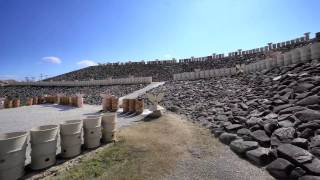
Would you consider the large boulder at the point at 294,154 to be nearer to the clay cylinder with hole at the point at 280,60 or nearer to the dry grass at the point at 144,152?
the dry grass at the point at 144,152

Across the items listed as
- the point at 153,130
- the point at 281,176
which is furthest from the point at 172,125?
the point at 281,176

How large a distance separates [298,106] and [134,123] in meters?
6.78

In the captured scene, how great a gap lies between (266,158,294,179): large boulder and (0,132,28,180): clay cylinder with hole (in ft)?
18.8

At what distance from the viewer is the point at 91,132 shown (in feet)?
23.7

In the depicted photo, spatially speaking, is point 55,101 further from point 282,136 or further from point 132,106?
point 282,136

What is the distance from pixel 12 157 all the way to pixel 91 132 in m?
2.46

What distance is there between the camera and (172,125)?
34.9 ft

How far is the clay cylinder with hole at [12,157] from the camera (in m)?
4.86

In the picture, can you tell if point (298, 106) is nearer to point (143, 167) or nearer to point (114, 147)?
point (143, 167)

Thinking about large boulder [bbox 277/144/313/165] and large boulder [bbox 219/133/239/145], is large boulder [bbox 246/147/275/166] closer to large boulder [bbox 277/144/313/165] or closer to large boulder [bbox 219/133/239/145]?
large boulder [bbox 277/144/313/165]

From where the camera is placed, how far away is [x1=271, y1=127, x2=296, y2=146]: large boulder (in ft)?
22.1

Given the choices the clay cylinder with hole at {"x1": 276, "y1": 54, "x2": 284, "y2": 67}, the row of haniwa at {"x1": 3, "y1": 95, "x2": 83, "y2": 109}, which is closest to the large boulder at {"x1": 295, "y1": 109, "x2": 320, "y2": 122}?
the clay cylinder with hole at {"x1": 276, "y1": 54, "x2": 284, "y2": 67}

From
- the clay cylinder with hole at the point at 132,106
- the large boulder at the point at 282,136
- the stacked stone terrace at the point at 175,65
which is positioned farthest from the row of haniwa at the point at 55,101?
the stacked stone terrace at the point at 175,65

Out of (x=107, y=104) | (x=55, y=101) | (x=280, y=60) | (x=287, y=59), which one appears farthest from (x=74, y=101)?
(x=287, y=59)
